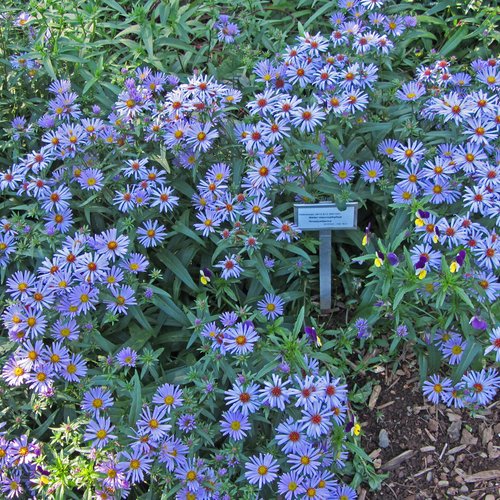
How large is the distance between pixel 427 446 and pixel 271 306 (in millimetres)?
950

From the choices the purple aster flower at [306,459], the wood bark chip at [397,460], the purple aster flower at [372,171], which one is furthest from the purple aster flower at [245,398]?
the purple aster flower at [372,171]

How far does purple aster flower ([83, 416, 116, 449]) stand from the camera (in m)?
2.71

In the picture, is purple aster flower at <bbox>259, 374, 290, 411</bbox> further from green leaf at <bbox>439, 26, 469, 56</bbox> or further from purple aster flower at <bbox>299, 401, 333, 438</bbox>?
green leaf at <bbox>439, 26, 469, 56</bbox>

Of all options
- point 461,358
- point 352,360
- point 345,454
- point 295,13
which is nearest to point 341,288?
point 352,360

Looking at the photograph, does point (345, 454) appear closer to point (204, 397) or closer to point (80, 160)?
point (204, 397)

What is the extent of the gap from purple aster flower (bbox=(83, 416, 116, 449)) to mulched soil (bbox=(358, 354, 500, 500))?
44.8 inches

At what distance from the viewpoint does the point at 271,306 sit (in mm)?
3133

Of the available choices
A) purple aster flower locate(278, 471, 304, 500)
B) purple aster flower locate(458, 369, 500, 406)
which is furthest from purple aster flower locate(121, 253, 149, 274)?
purple aster flower locate(458, 369, 500, 406)

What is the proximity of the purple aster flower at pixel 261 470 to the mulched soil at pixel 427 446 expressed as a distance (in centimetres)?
53

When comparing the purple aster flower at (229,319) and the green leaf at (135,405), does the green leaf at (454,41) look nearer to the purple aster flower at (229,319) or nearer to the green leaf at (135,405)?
the purple aster flower at (229,319)

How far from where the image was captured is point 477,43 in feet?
14.8

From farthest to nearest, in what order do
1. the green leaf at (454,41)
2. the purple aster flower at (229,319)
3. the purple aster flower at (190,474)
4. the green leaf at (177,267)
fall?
the green leaf at (454,41) < the green leaf at (177,267) < the purple aster flower at (229,319) < the purple aster flower at (190,474)

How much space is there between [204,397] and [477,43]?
10.3 ft

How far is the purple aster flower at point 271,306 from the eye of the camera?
313cm
